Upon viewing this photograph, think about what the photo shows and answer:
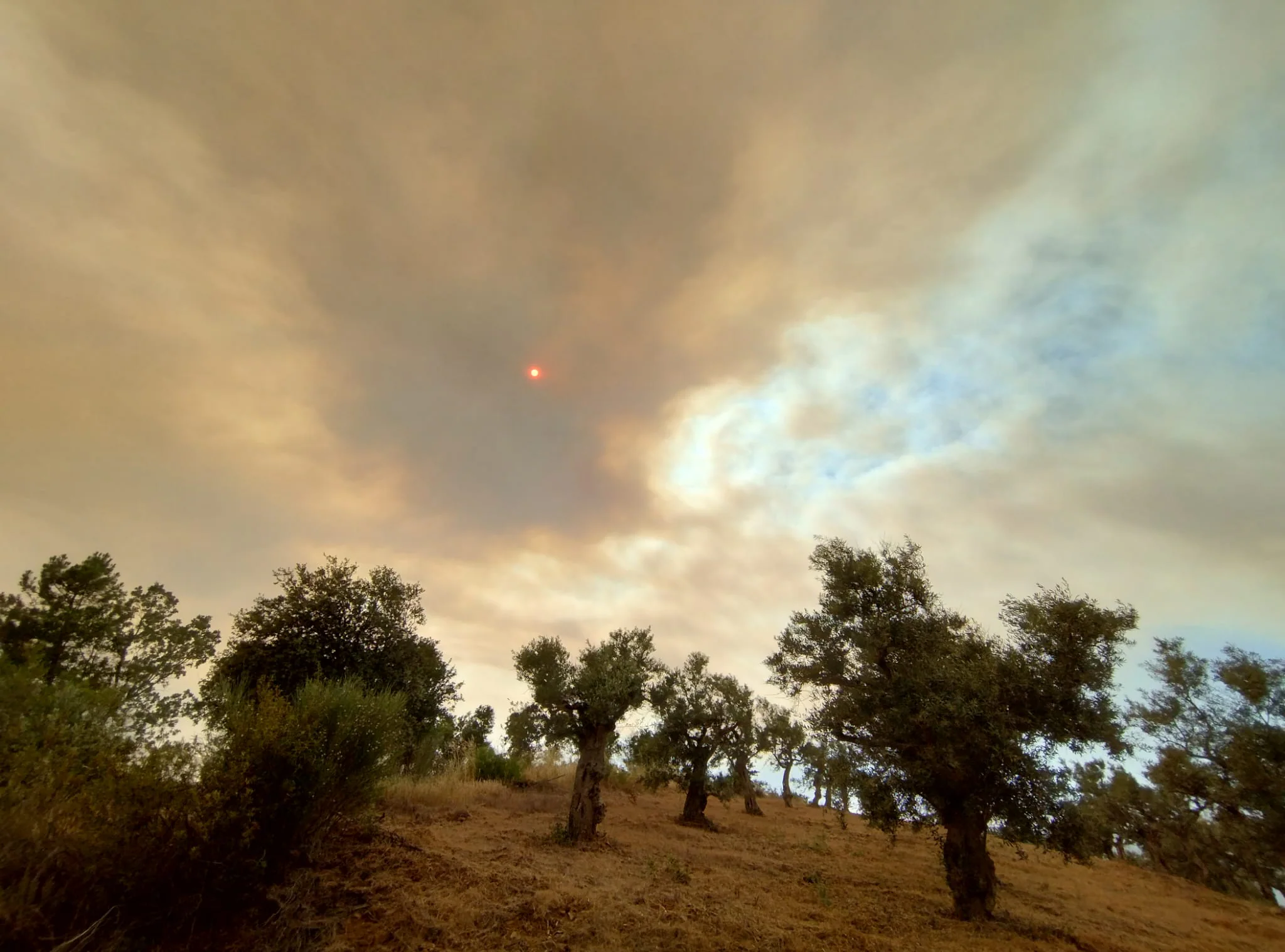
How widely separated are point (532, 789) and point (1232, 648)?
36.7 metres

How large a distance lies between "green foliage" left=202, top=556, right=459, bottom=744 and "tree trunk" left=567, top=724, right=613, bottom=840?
7.72m

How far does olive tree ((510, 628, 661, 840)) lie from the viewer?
17406 millimetres

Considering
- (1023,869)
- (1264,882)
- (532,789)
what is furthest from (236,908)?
(1264,882)

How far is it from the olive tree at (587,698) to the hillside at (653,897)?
5.21 feet

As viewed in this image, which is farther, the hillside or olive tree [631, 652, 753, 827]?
olive tree [631, 652, 753, 827]

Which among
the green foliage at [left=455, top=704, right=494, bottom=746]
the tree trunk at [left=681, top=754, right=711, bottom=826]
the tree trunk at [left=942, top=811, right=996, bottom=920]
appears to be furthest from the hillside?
the green foliage at [left=455, top=704, right=494, bottom=746]

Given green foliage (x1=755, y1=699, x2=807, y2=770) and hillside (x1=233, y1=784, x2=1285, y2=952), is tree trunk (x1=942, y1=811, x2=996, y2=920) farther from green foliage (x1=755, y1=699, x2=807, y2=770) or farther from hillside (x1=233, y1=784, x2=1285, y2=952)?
green foliage (x1=755, y1=699, x2=807, y2=770)

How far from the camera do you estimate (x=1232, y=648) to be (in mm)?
29453

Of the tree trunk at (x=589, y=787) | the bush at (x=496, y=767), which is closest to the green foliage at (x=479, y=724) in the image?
the bush at (x=496, y=767)

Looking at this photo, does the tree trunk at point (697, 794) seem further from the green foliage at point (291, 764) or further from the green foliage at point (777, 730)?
the green foliage at point (291, 764)

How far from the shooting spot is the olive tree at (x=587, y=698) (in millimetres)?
17406

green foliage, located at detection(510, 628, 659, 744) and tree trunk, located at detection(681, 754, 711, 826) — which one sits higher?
green foliage, located at detection(510, 628, 659, 744)

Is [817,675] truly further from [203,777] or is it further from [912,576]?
[203,777]

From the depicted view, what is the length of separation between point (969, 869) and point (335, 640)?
2304cm
